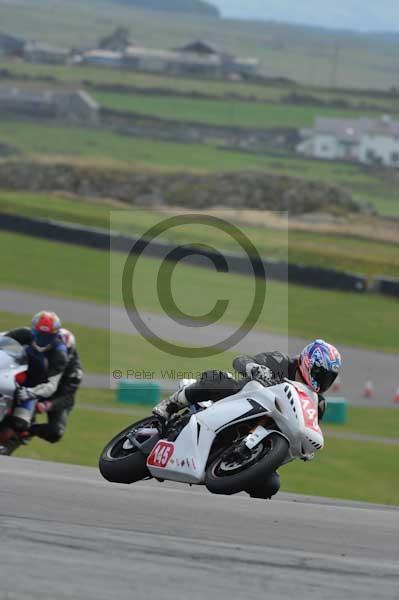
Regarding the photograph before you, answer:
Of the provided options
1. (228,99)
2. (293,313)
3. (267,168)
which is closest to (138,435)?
(293,313)

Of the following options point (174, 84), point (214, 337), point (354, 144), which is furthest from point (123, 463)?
point (174, 84)

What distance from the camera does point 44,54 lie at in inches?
5650

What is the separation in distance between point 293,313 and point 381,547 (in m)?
24.1

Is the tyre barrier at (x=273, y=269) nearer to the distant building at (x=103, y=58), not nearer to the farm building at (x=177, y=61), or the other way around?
the farm building at (x=177, y=61)

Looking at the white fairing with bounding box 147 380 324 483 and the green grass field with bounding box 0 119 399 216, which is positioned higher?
the white fairing with bounding box 147 380 324 483

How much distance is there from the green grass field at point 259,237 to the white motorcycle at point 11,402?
2419cm

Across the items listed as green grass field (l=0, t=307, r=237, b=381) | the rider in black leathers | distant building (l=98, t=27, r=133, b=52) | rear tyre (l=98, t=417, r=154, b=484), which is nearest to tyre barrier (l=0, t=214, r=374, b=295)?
green grass field (l=0, t=307, r=237, b=381)

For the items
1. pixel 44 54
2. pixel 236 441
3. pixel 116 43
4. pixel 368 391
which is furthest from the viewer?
pixel 116 43

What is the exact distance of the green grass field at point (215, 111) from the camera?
105062 mm

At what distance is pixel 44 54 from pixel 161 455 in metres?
139

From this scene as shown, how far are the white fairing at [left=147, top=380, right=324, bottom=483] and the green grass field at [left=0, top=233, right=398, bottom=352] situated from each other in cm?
1862

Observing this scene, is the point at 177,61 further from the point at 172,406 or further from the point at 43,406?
the point at 172,406

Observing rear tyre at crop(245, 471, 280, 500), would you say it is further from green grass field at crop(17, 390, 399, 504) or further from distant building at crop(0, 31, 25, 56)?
distant building at crop(0, 31, 25, 56)

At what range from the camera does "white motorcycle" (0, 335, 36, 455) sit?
12703 mm
